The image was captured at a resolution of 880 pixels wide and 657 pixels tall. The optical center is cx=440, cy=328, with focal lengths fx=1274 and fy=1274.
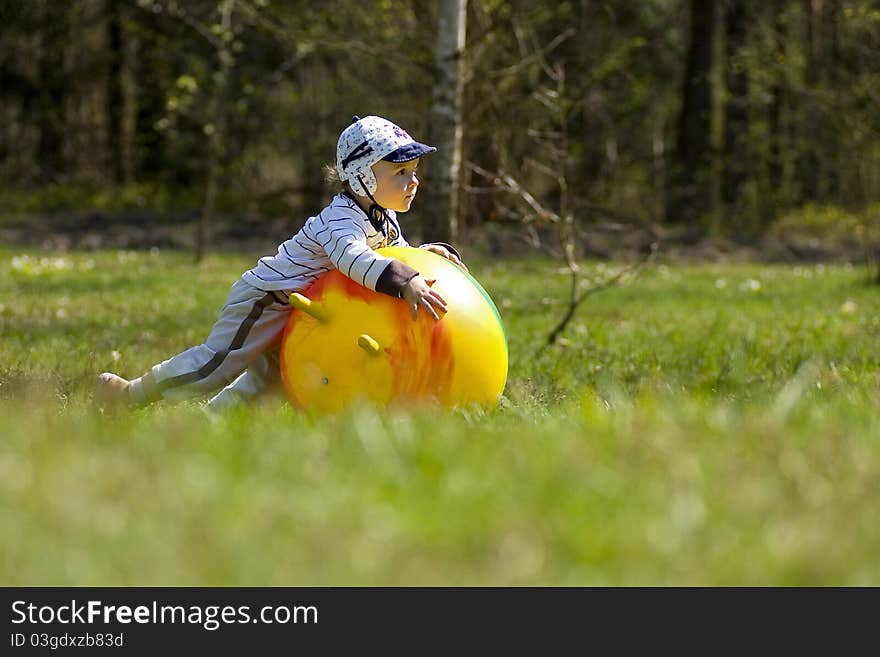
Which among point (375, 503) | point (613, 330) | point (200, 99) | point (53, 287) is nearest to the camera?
point (375, 503)

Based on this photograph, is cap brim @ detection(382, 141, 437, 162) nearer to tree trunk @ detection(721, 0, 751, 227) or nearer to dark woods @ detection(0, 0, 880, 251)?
dark woods @ detection(0, 0, 880, 251)

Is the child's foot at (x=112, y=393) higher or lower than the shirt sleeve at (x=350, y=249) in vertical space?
lower

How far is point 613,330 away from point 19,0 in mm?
20048

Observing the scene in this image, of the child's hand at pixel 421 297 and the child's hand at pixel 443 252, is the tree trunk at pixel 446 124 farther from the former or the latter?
the child's hand at pixel 421 297

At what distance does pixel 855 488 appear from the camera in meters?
3.18

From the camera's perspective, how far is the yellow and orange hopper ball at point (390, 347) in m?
4.73

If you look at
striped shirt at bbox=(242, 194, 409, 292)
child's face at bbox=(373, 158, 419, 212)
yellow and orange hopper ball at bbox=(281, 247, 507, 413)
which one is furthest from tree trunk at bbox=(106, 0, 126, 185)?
yellow and orange hopper ball at bbox=(281, 247, 507, 413)

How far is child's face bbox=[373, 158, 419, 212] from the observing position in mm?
5152

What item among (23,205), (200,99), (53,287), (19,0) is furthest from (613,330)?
(19,0)

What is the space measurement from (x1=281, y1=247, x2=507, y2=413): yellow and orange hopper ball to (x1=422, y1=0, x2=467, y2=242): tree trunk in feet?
14.8

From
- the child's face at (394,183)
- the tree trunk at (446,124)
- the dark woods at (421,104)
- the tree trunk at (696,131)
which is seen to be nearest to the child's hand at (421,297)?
the child's face at (394,183)

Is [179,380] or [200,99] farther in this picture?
[200,99]

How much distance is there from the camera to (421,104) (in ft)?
52.1
